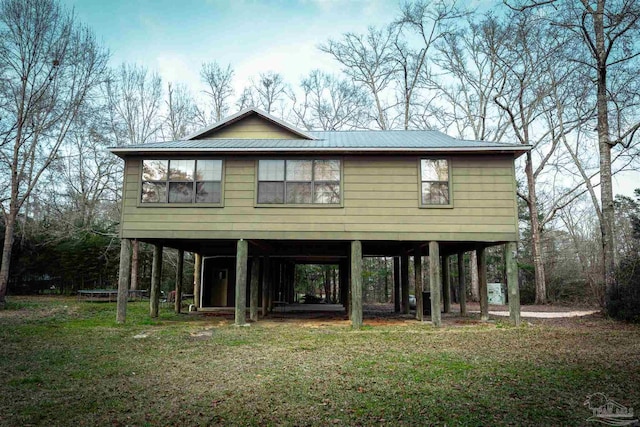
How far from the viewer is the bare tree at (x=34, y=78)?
15398mm

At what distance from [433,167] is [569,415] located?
7957 millimetres

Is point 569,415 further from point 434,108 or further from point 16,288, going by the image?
point 16,288

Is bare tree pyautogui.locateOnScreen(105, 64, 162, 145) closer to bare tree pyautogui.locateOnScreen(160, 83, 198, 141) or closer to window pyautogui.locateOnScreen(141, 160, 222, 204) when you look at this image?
bare tree pyautogui.locateOnScreen(160, 83, 198, 141)

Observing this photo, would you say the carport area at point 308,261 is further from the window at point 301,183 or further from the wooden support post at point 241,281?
the window at point 301,183

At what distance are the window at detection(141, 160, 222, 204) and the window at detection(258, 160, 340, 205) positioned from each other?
128 centimetres

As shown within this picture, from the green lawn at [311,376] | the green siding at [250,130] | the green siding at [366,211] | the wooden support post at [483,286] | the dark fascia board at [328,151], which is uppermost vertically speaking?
the green siding at [250,130]

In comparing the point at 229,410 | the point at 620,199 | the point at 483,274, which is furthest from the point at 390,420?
the point at 620,199

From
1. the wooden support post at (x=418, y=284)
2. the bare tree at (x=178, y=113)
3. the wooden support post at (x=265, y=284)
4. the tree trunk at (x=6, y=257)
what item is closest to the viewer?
the wooden support post at (x=418, y=284)

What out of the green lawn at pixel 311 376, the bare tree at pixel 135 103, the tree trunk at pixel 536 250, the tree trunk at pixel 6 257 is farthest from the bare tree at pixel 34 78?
the tree trunk at pixel 536 250

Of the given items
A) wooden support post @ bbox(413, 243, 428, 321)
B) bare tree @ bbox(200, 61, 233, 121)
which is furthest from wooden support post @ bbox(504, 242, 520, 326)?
bare tree @ bbox(200, 61, 233, 121)

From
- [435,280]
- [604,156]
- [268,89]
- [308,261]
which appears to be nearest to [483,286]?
[435,280]

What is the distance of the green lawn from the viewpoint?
14.0 ft

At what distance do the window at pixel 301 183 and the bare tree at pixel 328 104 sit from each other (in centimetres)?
1618

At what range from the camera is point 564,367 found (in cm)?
615
